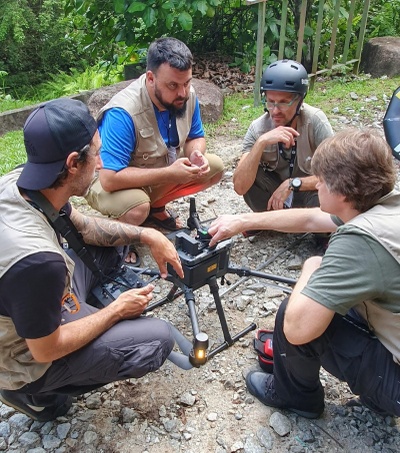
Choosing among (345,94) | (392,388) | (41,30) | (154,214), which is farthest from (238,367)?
(41,30)

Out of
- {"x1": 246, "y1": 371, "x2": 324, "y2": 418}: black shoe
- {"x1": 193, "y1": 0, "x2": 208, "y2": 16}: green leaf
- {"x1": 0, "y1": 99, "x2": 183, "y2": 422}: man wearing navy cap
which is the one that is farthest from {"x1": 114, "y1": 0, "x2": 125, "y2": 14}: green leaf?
{"x1": 246, "y1": 371, "x2": 324, "y2": 418}: black shoe

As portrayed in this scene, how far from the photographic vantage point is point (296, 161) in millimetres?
4105

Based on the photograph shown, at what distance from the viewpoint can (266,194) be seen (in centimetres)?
440

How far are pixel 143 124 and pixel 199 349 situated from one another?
6.71 feet

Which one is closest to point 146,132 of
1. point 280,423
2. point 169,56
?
point 169,56

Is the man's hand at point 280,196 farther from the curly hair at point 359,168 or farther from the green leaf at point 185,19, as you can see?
the green leaf at point 185,19

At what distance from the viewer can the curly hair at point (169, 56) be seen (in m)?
3.74

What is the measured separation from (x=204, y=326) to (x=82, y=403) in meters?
1.02

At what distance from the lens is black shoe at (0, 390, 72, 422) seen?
A: 2610 millimetres

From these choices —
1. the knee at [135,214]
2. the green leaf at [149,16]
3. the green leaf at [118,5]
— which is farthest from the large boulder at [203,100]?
the knee at [135,214]

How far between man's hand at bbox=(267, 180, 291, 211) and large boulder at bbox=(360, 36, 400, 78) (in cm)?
597

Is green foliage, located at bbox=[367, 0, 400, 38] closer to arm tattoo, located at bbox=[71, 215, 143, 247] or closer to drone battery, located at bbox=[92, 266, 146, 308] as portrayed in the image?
arm tattoo, located at bbox=[71, 215, 143, 247]

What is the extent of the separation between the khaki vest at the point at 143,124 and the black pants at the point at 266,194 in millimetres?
816

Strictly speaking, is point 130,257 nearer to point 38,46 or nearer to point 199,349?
point 199,349
